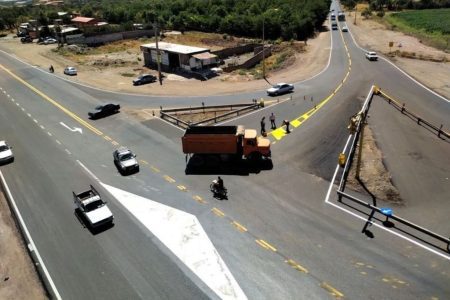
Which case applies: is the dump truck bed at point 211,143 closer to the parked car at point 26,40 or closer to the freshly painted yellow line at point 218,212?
the freshly painted yellow line at point 218,212

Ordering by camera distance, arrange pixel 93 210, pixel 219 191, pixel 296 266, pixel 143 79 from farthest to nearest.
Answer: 1. pixel 143 79
2. pixel 219 191
3. pixel 93 210
4. pixel 296 266

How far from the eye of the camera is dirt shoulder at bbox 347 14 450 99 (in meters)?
59.5

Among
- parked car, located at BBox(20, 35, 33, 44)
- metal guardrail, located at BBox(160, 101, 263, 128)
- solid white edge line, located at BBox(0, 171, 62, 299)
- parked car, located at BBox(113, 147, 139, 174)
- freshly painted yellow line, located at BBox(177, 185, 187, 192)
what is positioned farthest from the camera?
parked car, located at BBox(20, 35, 33, 44)

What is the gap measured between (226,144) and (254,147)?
256 cm

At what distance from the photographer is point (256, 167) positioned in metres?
34.0

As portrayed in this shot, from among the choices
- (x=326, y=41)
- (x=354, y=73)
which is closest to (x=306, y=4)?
(x=326, y=41)

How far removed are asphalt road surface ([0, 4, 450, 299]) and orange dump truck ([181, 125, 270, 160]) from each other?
157cm

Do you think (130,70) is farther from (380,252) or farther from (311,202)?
(380,252)

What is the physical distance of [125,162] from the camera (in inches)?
1334

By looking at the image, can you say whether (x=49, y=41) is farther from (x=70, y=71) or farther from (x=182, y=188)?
(x=182, y=188)

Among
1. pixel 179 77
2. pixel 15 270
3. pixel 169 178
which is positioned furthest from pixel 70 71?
pixel 15 270

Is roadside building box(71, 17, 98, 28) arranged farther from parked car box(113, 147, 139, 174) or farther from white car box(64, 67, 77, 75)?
parked car box(113, 147, 139, 174)

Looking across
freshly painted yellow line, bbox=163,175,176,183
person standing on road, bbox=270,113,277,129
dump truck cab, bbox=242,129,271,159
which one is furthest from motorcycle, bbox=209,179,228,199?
person standing on road, bbox=270,113,277,129

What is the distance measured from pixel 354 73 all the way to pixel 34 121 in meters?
50.6
